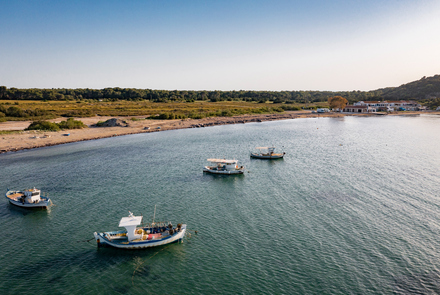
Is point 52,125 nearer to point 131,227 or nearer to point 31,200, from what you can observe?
point 31,200

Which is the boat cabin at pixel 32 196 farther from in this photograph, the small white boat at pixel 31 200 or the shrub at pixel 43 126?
the shrub at pixel 43 126

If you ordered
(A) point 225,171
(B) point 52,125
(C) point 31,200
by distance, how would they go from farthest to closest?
1. (B) point 52,125
2. (A) point 225,171
3. (C) point 31,200

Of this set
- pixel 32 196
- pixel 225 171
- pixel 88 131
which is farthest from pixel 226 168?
pixel 88 131

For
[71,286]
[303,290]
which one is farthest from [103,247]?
[303,290]

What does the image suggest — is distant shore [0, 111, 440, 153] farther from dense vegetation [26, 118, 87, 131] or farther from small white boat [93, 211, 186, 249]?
small white boat [93, 211, 186, 249]

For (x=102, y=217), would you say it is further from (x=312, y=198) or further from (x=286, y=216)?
(x=312, y=198)

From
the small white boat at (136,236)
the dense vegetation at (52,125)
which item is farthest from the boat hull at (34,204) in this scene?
the dense vegetation at (52,125)

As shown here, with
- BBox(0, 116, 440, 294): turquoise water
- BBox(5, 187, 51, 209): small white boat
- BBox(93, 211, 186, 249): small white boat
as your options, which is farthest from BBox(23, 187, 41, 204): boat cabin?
BBox(93, 211, 186, 249): small white boat
